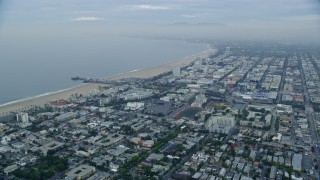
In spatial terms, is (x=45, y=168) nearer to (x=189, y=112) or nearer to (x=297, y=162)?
(x=297, y=162)

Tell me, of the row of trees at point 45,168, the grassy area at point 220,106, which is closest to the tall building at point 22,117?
the row of trees at point 45,168

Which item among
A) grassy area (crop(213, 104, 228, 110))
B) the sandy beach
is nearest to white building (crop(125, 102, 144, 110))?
grassy area (crop(213, 104, 228, 110))

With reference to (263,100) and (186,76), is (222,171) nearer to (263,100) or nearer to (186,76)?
(263,100)

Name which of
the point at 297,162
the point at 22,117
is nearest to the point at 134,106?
the point at 22,117

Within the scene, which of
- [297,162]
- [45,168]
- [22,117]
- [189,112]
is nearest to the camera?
[45,168]

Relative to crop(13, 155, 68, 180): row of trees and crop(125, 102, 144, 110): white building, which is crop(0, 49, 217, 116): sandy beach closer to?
crop(125, 102, 144, 110): white building

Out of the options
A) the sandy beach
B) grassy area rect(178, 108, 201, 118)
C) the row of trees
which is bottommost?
the row of trees

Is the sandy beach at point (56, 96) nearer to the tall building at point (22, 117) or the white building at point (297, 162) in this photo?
the tall building at point (22, 117)

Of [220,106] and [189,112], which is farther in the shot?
[220,106]

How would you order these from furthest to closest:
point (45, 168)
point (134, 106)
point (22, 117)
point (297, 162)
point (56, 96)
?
point (56, 96) < point (134, 106) < point (22, 117) < point (297, 162) < point (45, 168)
